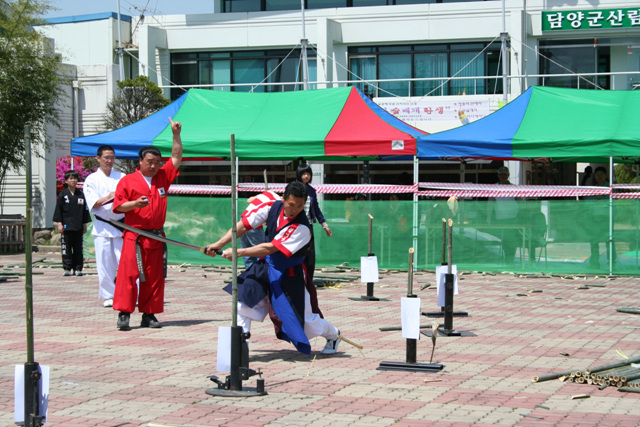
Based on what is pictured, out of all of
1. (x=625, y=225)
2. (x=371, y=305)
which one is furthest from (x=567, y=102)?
(x=371, y=305)

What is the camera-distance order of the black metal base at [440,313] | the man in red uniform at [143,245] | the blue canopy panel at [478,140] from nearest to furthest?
1. the man in red uniform at [143,245]
2. the black metal base at [440,313]
3. the blue canopy panel at [478,140]

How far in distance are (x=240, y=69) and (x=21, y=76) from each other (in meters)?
9.86

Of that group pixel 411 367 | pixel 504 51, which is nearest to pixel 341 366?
pixel 411 367

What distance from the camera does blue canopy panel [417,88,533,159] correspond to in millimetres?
15719

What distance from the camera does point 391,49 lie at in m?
29.5

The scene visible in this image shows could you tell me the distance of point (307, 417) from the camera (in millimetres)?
5383

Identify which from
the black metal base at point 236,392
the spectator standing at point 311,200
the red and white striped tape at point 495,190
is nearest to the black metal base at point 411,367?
the black metal base at point 236,392

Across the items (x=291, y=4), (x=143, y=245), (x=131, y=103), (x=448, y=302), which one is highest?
(x=291, y=4)

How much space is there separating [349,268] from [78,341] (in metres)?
8.70

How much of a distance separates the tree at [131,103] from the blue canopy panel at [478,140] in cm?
1378

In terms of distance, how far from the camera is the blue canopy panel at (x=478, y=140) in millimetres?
15719

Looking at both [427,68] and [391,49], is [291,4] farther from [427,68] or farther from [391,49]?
[427,68]

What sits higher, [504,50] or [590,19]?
[590,19]

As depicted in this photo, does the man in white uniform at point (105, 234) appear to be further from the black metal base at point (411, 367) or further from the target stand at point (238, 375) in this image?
the target stand at point (238, 375)
